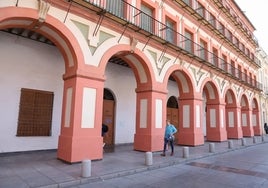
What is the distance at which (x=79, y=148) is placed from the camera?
8.05 m

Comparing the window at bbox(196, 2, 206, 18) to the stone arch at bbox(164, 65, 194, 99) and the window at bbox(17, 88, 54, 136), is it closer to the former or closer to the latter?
the stone arch at bbox(164, 65, 194, 99)

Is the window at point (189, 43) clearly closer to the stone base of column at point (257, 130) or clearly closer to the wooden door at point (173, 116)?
the wooden door at point (173, 116)

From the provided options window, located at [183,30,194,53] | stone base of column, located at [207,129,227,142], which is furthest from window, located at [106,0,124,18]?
stone base of column, located at [207,129,227,142]

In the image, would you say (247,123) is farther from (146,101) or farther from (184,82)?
(146,101)

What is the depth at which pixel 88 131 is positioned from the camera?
8.47 metres

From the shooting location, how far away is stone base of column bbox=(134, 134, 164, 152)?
1106cm

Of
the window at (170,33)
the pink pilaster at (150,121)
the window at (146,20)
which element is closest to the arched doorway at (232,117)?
the window at (170,33)

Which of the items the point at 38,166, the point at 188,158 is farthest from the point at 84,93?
the point at 188,158

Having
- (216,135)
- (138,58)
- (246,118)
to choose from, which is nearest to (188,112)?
(216,135)

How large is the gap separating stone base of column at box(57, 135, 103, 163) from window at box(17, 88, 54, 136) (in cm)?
254

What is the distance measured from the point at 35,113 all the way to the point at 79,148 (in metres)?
3.72

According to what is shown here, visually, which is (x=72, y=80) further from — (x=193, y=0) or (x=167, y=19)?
(x=193, y=0)

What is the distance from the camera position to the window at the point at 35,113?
999 cm

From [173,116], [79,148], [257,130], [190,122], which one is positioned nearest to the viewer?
[79,148]
